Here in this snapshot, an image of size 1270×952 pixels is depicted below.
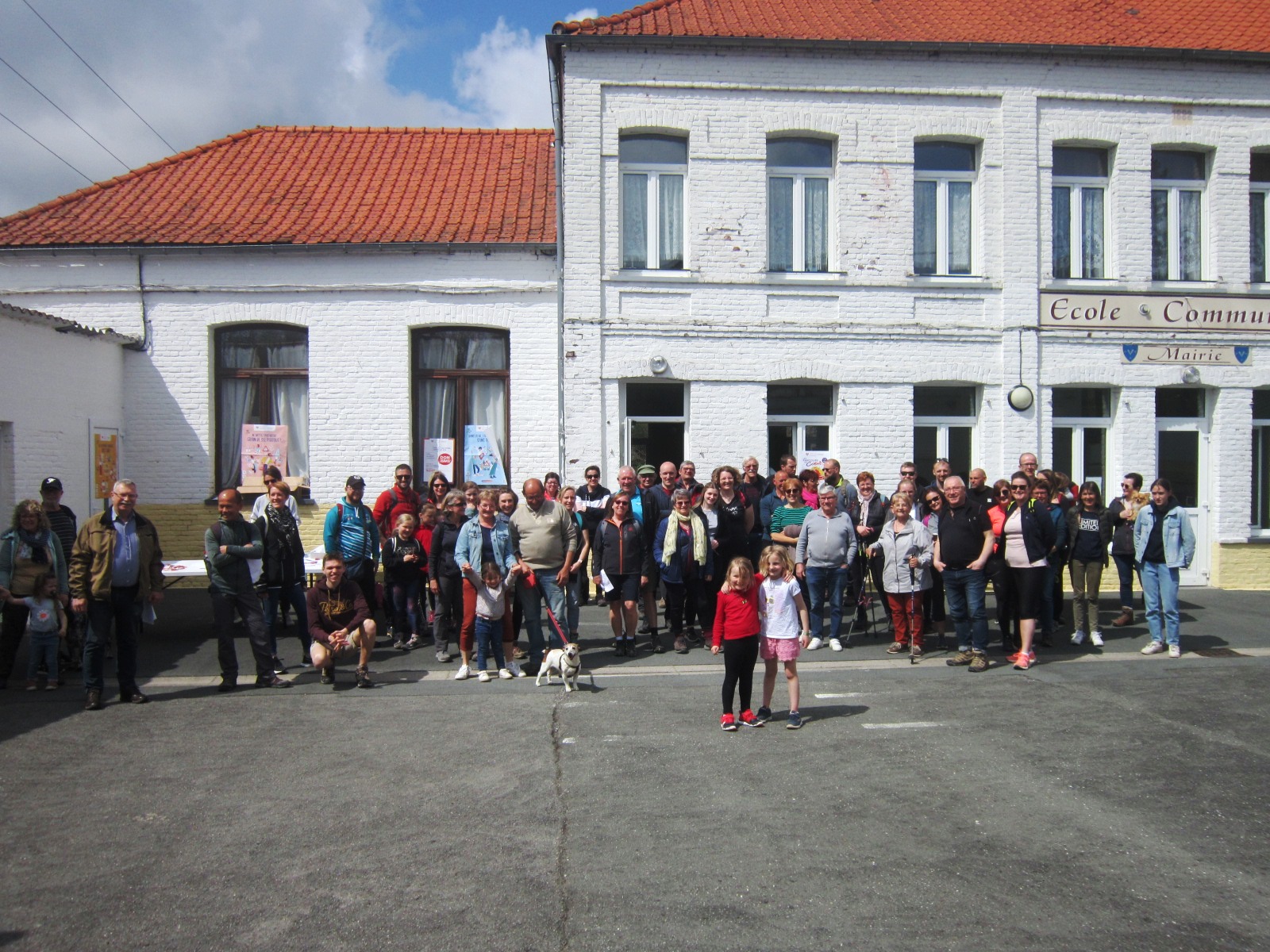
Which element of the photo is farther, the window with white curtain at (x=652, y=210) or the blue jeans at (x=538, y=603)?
the window with white curtain at (x=652, y=210)

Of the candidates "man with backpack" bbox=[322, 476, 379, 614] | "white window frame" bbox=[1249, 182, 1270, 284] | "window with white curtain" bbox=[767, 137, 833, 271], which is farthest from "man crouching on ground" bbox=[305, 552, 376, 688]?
"white window frame" bbox=[1249, 182, 1270, 284]

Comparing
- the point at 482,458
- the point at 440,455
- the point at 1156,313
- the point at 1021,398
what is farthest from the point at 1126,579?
the point at 440,455

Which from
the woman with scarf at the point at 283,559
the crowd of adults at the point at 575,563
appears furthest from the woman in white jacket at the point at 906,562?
the woman with scarf at the point at 283,559

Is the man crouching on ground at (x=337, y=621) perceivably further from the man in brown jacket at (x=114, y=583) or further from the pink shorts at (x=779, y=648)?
the pink shorts at (x=779, y=648)

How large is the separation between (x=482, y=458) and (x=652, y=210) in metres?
4.31

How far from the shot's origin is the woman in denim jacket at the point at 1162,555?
9.98m

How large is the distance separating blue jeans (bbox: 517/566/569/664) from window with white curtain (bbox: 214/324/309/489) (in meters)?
6.46

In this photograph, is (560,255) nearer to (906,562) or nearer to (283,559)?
(283,559)

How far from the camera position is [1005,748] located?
686 centimetres

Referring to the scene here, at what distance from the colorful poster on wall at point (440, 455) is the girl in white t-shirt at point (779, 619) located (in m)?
7.81

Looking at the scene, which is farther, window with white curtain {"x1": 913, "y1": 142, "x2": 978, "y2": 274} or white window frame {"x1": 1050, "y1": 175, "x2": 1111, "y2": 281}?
white window frame {"x1": 1050, "y1": 175, "x2": 1111, "y2": 281}

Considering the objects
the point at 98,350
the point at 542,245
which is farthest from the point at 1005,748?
the point at 98,350

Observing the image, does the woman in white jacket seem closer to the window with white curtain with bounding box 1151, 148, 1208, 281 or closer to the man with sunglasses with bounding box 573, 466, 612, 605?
the man with sunglasses with bounding box 573, 466, 612, 605

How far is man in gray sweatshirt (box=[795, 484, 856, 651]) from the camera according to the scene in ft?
34.4
